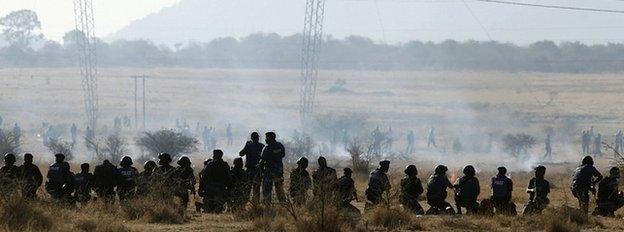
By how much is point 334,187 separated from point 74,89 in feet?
329

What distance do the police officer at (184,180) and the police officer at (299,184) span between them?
1906mm

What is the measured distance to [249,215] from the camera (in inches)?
773

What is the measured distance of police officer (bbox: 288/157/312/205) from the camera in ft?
62.2

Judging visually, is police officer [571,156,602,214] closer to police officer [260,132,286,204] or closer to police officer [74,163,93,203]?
police officer [260,132,286,204]

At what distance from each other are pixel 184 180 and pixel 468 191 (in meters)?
4.51

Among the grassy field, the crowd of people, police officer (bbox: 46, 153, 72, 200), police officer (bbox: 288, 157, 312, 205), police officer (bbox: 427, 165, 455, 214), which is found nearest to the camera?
police officer (bbox: 288, 157, 312, 205)

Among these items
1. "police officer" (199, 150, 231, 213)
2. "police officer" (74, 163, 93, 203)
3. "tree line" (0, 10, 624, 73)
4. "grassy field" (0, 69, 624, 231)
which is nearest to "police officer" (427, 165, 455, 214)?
"police officer" (199, 150, 231, 213)

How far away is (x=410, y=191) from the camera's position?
71.2 ft

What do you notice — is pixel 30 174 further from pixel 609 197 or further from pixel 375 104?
pixel 375 104

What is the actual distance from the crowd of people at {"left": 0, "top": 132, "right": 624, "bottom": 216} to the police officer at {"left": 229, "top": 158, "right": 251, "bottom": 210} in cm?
2

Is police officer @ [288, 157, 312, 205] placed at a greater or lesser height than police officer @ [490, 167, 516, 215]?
greater

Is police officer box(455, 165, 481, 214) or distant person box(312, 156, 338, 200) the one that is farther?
police officer box(455, 165, 481, 214)

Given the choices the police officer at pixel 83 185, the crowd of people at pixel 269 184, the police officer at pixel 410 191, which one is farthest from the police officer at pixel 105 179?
the police officer at pixel 410 191

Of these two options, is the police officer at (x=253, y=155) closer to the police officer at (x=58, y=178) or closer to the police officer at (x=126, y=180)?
the police officer at (x=126, y=180)
